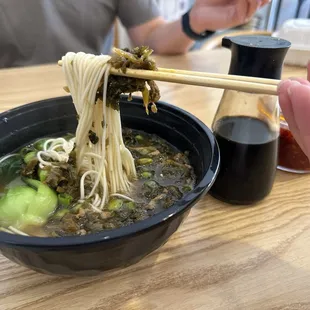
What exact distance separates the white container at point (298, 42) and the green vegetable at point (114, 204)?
138cm

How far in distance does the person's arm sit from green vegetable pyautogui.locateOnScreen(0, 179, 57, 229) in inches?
49.8

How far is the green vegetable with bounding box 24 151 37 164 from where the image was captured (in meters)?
0.93

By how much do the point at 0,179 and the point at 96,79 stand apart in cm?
37

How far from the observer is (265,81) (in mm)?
706

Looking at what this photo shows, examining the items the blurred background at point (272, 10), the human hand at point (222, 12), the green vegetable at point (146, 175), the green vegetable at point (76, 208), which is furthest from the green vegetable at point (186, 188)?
the blurred background at point (272, 10)

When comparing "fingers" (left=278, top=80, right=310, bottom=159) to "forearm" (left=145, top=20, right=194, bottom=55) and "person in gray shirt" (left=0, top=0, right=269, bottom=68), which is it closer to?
"person in gray shirt" (left=0, top=0, right=269, bottom=68)

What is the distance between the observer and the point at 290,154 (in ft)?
3.38

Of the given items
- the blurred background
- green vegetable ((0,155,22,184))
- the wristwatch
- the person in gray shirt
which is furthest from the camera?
the blurred background

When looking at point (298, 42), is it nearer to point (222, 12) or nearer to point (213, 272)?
point (222, 12)

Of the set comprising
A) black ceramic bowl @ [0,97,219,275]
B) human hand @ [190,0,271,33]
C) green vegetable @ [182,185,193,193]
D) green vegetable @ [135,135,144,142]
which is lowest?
green vegetable @ [182,185,193,193]

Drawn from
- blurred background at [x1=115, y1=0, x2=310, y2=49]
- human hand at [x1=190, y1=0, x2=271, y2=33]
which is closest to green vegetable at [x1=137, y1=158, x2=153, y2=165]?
human hand at [x1=190, y1=0, x2=271, y2=33]

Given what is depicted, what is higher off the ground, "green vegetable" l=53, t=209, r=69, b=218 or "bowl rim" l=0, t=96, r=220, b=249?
"bowl rim" l=0, t=96, r=220, b=249

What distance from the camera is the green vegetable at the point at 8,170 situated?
916 millimetres

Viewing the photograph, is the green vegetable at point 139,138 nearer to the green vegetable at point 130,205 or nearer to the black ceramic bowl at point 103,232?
the black ceramic bowl at point 103,232
